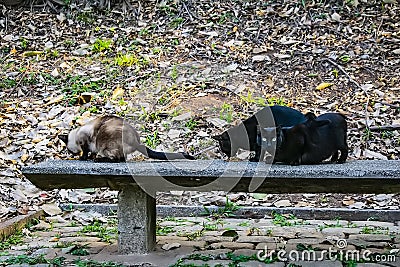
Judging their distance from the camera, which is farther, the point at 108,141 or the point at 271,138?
the point at 108,141

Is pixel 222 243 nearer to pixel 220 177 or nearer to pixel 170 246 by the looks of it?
pixel 170 246

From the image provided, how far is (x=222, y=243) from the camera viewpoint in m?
3.43

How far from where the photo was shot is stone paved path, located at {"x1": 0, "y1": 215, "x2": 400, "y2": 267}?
118 inches

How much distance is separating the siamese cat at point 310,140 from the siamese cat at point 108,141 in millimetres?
665

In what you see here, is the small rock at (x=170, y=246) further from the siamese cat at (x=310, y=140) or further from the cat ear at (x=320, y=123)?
the cat ear at (x=320, y=123)

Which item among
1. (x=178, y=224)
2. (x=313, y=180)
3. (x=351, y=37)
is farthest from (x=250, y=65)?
(x=313, y=180)

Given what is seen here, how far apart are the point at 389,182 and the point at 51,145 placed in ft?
10.3

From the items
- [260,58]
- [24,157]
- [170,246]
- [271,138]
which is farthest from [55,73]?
[271,138]

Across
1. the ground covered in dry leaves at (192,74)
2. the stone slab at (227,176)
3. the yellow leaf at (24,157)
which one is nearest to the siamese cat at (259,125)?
the stone slab at (227,176)

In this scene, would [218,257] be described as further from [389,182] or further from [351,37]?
[351,37]

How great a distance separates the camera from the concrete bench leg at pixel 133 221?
3.11m

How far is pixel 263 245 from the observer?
3.36 meters

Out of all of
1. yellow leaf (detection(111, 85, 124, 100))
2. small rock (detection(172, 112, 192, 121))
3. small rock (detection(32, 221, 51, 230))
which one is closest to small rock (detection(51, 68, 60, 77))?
yellow leaf (detection(111, 85, 124, 100))

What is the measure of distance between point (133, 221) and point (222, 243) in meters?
Result: 0.56
